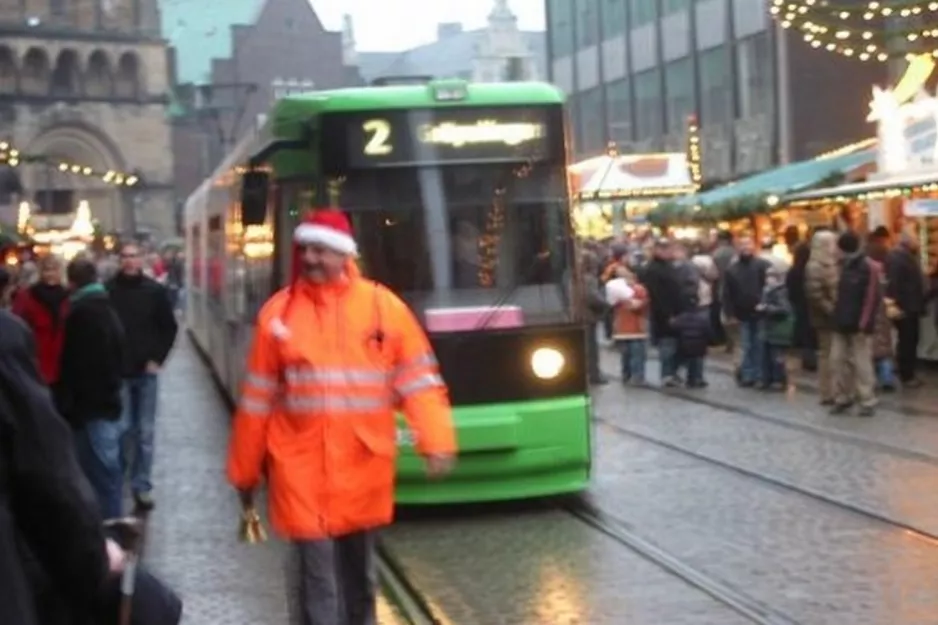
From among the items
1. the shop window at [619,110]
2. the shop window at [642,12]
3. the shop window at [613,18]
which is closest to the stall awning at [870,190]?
the shop window at [642,12]

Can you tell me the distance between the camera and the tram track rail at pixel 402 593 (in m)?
9.71

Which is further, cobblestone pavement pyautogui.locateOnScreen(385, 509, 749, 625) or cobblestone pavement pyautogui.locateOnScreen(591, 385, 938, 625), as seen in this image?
cobblestone pavement pyautogui.locateOnScreen(591, 385, 938, 625)

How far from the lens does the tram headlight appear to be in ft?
41.5

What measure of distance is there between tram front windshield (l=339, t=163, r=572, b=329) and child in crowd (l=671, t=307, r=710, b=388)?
381 inches

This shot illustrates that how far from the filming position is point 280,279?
44.2ft

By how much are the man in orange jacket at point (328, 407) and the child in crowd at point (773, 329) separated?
14.9 metres

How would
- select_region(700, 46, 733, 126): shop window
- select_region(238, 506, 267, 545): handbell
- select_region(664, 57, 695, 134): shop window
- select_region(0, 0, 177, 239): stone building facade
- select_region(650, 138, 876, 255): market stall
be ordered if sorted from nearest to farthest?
select_region(238, 506, 267, 545): handbell, select_region(650, 138, 876, 255): market stall, select_region(700, 46, 733, 126): shop window, select_region(664, 57, 695, 134): shop window, select_region(0, 0, 177, 239): stone building facade

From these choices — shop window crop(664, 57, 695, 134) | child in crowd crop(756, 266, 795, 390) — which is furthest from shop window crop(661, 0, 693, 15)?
child in crowd crop(756, 266, 795, 390)

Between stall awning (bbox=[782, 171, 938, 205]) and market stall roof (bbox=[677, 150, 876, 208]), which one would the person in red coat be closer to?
stall awning (bbox=[782, 171, 938, 205])

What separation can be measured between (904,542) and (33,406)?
27.2 ft

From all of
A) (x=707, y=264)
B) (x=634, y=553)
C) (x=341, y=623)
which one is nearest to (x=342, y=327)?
(x=341, y=623)

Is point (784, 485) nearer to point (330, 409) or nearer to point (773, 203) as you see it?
point (330, 409)

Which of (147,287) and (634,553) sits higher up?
(147,287)

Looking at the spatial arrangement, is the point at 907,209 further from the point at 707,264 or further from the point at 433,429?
the point at 433,429
